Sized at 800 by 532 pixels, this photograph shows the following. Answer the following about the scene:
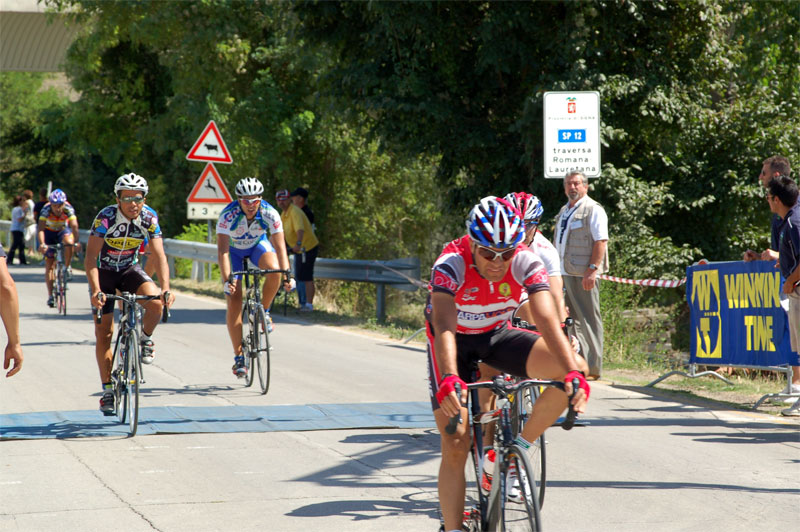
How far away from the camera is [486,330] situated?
558 centimetres

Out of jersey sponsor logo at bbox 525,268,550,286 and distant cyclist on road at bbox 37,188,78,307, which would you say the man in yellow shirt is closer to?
distant cyclist on road at bbox 37,188,78,307

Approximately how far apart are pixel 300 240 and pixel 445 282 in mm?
13712

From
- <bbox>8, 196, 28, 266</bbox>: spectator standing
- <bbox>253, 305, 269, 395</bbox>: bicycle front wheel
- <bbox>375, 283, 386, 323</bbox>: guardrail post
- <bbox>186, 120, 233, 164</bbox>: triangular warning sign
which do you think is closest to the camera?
<bbox>253, 305, 269, 395</bbox>: bicycle front wheel

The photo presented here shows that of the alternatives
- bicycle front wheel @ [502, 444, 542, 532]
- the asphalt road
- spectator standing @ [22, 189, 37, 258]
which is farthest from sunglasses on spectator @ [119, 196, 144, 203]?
spectator standing @ [22, 189, 37, 258]

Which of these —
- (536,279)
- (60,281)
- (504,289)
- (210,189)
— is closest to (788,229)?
(504,289)

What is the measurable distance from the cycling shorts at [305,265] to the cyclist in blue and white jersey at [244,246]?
761 cm

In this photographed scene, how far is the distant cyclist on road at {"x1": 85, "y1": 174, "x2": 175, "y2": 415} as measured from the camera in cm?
912

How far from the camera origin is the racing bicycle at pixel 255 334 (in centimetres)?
1075

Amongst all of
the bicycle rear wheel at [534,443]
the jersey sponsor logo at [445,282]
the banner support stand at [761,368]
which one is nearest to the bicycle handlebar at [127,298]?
the bicycle rear wheel at [534,443]

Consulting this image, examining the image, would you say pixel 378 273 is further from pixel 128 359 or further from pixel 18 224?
pixel 18 224

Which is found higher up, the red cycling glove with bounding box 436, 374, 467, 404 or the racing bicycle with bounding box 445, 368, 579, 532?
the red cycling glove with bounding box 436, 374, 467, 404

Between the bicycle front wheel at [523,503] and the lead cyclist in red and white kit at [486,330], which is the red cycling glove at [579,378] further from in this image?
the bicycle front wheel at [523,503]

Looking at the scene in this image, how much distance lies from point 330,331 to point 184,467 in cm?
907

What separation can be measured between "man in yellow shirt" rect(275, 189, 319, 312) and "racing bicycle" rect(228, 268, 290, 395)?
7572mm
